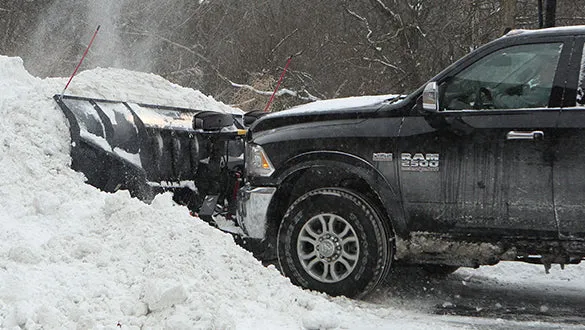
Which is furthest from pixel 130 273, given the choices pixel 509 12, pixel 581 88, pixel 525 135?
pixel 509 12

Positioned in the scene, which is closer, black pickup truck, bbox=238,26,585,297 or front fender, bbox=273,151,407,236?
black pickup truck, bbox=238,26,585,297

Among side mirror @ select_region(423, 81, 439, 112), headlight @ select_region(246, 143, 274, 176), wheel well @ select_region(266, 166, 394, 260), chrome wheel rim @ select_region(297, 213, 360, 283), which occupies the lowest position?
chrome wheel rim @ select_region(297, 213, 360, 283)

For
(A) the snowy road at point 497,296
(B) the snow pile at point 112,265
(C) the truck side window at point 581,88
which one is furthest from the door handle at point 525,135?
(B) the snow pile at point 112,265

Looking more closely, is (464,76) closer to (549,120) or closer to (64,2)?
(549,120)

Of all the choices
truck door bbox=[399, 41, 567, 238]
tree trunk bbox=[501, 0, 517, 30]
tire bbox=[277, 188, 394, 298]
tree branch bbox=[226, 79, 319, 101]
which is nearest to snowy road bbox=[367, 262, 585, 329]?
tire bbox=[277, 188, 394, 298]

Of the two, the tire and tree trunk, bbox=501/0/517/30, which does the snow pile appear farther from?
tree trunk, bbox=501/0/517/30

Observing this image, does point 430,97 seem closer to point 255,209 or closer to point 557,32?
point 557,32

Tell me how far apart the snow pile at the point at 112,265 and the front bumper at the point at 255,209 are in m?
0.47

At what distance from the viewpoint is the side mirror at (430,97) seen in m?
5.56

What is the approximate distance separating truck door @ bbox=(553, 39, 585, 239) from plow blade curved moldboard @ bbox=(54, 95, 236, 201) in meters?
3.79

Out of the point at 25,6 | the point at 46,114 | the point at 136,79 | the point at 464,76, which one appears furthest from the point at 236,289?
the point at 25,6

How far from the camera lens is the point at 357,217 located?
19.3 ft

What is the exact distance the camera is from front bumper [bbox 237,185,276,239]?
6328mm

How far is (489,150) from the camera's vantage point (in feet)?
17.9
